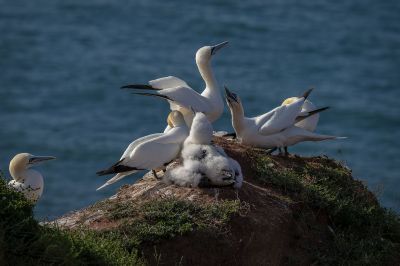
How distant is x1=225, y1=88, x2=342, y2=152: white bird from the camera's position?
1236 cm

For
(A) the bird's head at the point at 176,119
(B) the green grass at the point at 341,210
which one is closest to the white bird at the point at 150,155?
(A) the bird's head at the point at 176,119

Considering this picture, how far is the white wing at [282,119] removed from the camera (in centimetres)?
1234

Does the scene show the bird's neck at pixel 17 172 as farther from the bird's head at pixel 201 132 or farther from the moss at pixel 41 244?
the moss at pixel 41 244

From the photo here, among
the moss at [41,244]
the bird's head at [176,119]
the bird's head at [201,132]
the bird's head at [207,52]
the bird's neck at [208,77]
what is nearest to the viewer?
the moss at [41,244]

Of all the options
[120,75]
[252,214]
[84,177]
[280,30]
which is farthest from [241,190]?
[280,30]

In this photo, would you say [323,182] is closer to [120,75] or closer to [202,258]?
[202,258]

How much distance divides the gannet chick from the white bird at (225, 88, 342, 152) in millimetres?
1160

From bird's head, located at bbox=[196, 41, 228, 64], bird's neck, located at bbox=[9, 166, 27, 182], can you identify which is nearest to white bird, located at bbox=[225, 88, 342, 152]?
bird's head, located at bbox=[196, 41, 228, 64]

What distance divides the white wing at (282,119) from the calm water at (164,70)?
9.04 meters

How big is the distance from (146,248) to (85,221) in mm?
835

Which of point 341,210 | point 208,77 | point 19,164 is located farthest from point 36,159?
point 341,210

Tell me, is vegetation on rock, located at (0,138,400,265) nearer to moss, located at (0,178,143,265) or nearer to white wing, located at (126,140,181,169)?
moss, located at (0,178,143,265)

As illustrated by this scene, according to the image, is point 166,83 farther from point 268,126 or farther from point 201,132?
point 201,132

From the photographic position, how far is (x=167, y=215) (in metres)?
10.4
